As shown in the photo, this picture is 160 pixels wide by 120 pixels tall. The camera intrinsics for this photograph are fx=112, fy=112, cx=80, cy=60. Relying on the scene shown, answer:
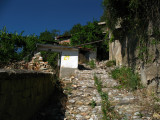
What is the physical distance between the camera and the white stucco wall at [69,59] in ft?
31.7

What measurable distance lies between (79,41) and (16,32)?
8.69 m

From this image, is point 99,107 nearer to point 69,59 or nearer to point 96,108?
point 96,108

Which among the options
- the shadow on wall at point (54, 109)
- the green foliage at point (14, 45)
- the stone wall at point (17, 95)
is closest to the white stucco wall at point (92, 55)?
the green foliage at point (14, 45)

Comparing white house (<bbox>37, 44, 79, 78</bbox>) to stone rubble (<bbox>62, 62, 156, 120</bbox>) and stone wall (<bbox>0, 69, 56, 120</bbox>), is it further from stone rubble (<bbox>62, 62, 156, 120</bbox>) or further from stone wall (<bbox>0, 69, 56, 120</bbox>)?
stone wall (<bbox>0, 69, 56, 120</bbox>)

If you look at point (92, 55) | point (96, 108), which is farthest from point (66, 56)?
point (96, 108)

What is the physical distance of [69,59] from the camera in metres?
9.80

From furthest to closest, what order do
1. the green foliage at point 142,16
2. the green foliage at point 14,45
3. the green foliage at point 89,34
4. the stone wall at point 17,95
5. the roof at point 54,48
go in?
1. the green foliage at point 89,34
2. the green foliage at point 14,45
3. the roof at point 54,48
4. the green foliage at point 142,16
5. the stone wall at point 17,95

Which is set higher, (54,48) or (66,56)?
(54,48)

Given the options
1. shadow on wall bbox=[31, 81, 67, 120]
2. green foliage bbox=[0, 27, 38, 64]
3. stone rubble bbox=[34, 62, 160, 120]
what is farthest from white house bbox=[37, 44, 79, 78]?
stone rubble bbox=[34, 62, 160, 120]

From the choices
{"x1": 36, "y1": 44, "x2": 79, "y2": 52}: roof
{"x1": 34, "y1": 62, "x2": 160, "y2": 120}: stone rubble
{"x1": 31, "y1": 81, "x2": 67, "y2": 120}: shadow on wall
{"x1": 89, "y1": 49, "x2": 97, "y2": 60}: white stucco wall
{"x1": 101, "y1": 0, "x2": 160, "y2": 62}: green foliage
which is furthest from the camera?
{"x1": 89, "y1": 49, "x2": 97, "y2": 60}: white stucco wall

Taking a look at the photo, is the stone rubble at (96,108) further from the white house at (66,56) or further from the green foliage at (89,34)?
the green foliage at (89,34)

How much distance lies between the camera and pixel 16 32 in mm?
14336

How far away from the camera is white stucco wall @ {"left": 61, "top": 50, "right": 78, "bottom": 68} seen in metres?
9.67

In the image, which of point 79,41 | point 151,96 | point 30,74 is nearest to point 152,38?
point 151,96
